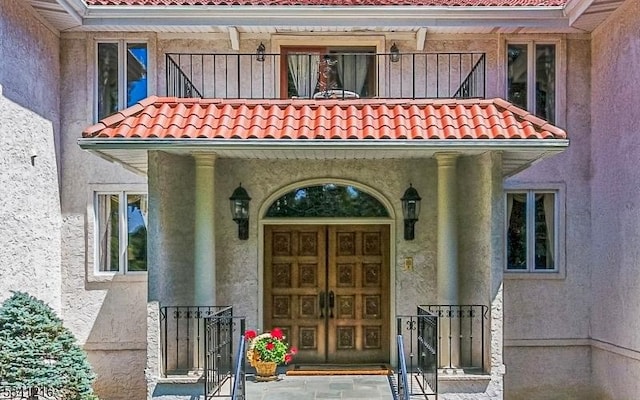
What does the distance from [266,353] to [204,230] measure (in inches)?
88.7

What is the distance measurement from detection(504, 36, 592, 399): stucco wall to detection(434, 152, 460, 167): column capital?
2.14 metres

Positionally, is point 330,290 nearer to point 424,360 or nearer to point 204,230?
point 424,360

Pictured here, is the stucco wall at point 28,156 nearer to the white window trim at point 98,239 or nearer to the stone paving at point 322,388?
the white window trim at point 98,239

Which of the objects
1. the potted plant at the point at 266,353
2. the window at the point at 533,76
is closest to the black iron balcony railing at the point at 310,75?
the window at the point at 533,76

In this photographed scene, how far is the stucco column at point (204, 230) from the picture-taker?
938 centimetres

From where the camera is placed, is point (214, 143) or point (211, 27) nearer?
point (214, 143)

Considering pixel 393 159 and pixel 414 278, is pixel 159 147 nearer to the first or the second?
pixel 393 159

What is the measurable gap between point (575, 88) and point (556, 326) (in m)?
4.72

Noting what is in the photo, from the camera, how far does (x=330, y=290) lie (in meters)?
10.8

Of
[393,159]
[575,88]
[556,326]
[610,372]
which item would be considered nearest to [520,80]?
[575,88]

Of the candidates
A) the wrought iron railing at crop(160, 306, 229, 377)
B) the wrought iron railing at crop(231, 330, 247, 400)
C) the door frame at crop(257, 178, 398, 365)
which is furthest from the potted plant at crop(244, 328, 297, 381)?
the door frame at crop(257, 178, 398, 365)

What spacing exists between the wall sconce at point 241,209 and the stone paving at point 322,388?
8.44 ft

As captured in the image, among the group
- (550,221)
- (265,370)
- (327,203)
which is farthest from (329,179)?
(550,221)

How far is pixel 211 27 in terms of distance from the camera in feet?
35.5
